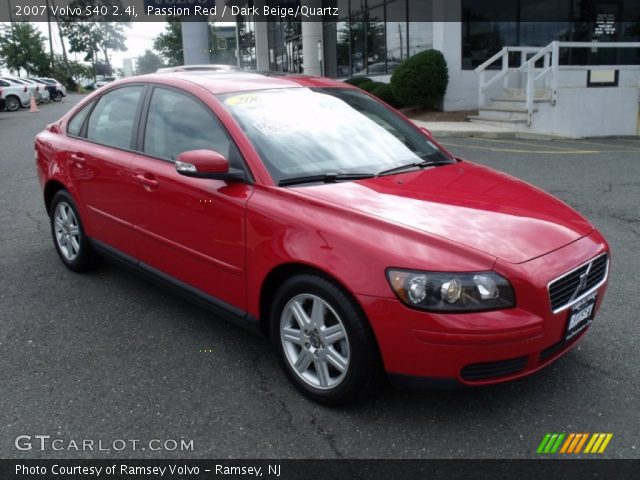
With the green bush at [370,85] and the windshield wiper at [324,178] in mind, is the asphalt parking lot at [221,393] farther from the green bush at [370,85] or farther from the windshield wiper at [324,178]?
the green bush at [370,85]

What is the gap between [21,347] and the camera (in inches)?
149

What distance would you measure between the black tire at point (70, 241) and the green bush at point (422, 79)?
12964mm

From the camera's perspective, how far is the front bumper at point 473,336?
101 inches

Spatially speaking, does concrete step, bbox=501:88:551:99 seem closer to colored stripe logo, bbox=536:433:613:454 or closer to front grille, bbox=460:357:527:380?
colored stripe logo, bbox=536:433:613:454

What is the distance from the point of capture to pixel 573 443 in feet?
8.97

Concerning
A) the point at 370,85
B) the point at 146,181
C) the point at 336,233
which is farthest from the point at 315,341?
the point at 370,85

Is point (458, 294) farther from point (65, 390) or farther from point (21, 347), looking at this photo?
point (21, 347)

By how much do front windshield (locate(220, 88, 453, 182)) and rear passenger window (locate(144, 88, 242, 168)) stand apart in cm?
15

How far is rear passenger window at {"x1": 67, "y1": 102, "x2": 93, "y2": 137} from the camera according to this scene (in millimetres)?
4957

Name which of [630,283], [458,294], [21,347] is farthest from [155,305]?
[630,283]

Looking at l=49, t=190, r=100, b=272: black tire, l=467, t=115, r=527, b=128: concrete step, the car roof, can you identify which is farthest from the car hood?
l=467, t=115, r=527, b=128: concrete step

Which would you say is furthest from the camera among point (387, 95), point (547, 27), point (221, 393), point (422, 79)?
point (387, 95)

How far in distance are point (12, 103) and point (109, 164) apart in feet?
101

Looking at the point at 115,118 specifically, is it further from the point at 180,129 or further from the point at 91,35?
the point at 91,35
